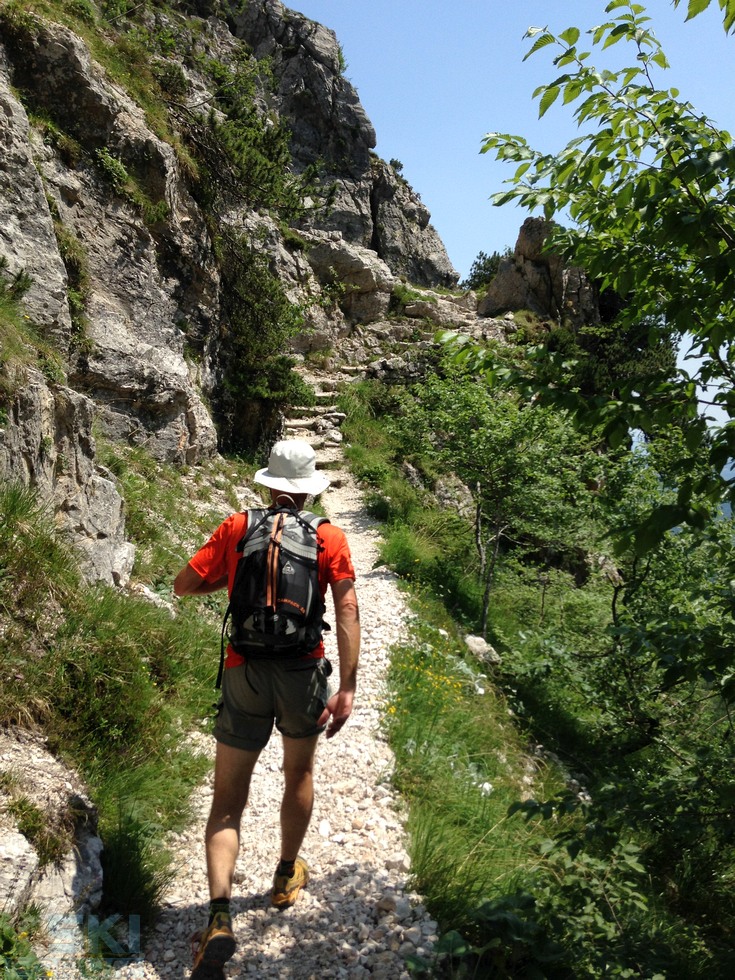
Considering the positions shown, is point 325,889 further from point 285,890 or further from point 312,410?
point 312,410

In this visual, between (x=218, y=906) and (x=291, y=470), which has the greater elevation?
(x=291, y=470)

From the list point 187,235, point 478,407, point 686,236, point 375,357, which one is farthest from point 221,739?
point 375,357

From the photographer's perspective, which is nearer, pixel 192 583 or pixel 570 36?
pixel 570 36

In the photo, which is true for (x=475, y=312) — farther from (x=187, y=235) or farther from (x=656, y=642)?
(x=656, y=642)

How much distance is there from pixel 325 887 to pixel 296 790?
0.84 meters

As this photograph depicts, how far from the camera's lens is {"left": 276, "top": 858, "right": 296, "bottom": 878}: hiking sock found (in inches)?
122

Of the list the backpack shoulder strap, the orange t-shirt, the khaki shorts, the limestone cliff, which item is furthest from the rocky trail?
the limestone cliff

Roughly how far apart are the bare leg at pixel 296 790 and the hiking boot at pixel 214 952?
592mm

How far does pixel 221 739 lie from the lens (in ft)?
9.20

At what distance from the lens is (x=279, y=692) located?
2785 mm

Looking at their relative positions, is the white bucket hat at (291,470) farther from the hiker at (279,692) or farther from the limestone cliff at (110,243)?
the limestone cliff at (110,243)

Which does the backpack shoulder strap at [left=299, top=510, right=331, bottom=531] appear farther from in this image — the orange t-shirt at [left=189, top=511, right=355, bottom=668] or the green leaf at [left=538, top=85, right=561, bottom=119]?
the green leaf at [left=538, top=85, right=561, bottom=119]

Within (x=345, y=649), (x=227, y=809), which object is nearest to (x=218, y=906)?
(x=227, y=809)

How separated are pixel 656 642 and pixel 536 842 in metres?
1.89
